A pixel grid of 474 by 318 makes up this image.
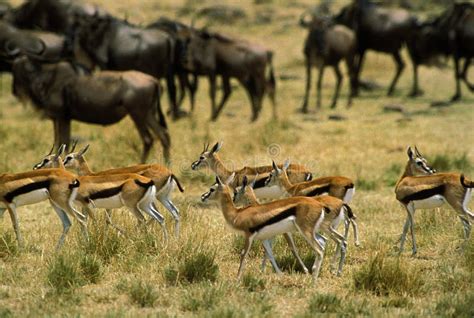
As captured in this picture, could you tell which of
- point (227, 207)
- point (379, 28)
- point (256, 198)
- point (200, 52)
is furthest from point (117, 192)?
point (379, 28)

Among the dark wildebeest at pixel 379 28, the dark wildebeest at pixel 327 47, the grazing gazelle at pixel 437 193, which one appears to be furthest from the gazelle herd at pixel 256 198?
the dark wildebeest at pixel 379 28

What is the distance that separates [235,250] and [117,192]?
4.22 feet

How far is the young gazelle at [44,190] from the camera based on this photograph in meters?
8.70

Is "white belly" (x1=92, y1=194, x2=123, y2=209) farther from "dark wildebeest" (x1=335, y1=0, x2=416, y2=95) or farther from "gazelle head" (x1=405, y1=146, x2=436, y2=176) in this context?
"dark wildebeest" (x1=335, y1=0, x2=416, y2=95)

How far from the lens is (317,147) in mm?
15219

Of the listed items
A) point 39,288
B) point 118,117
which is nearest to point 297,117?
point 118,117

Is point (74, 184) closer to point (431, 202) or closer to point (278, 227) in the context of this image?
point (278, 227)

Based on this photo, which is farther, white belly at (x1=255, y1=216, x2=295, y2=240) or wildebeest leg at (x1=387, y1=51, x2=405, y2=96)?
wildebeest leg at (x1=387, y1=51, x2=405, y2=96)

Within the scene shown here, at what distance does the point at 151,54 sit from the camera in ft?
57.1

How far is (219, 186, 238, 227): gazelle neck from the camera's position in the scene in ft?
26.5

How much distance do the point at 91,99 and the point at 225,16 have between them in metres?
20.1

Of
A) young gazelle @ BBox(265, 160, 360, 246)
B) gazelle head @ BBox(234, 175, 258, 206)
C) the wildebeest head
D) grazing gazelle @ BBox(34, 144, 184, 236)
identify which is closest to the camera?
gazelle head @ BBox(234, 175, 258, 206)

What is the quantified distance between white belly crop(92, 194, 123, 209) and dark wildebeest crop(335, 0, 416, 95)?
1429 centimetres

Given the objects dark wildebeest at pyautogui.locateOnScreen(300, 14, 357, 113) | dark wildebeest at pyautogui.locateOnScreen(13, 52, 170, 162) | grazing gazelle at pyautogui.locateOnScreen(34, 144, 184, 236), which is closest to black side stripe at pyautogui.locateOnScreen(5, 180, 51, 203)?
grazing gazelle at pyautogui.locateOnScreen(34, 144, 184, 236)
